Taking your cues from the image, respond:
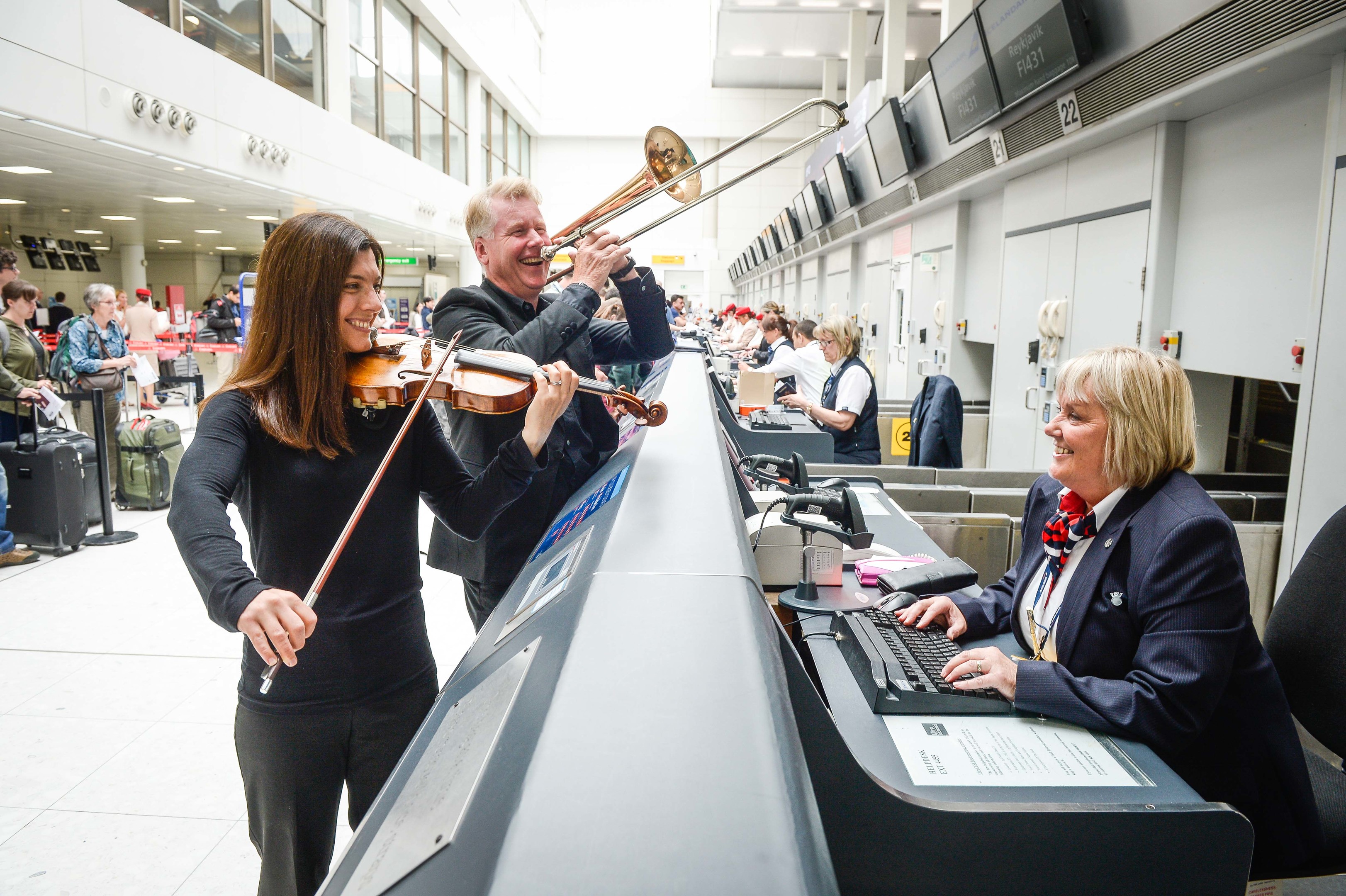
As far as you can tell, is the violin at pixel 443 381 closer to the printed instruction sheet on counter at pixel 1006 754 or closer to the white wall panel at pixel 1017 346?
the printed instruction sheet on counter at pixel 1006 754

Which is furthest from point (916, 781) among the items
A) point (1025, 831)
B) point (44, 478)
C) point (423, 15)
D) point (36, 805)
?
point (423, 15)

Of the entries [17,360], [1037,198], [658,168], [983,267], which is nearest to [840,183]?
[983,267]

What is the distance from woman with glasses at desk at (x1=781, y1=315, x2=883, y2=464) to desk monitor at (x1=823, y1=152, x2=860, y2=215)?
4616 mm

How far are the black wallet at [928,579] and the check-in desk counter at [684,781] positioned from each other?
0.49 meters

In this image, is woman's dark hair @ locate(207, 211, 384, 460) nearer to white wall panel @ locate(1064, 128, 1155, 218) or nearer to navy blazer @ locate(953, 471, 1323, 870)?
navy blazer @ locate(953, 471, 1323, 870)

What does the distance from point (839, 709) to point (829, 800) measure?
346 millimetres

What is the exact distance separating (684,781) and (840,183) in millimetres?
9727

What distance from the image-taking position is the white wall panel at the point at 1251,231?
326 centimetres

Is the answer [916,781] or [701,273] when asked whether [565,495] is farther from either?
[701,273]

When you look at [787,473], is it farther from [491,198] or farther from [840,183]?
[840,183]

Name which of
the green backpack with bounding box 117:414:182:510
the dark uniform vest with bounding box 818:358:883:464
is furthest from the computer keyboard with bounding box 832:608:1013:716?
the green backpack with bounding box 117:414:182:510

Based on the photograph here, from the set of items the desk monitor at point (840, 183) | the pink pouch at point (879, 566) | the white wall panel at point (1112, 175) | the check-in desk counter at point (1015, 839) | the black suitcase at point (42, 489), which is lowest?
the black suitcase at point (42, 489)

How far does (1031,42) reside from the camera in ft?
14.0

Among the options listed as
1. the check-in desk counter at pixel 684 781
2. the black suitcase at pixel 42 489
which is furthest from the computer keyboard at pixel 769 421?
the black suitcase at pixel 42 489
